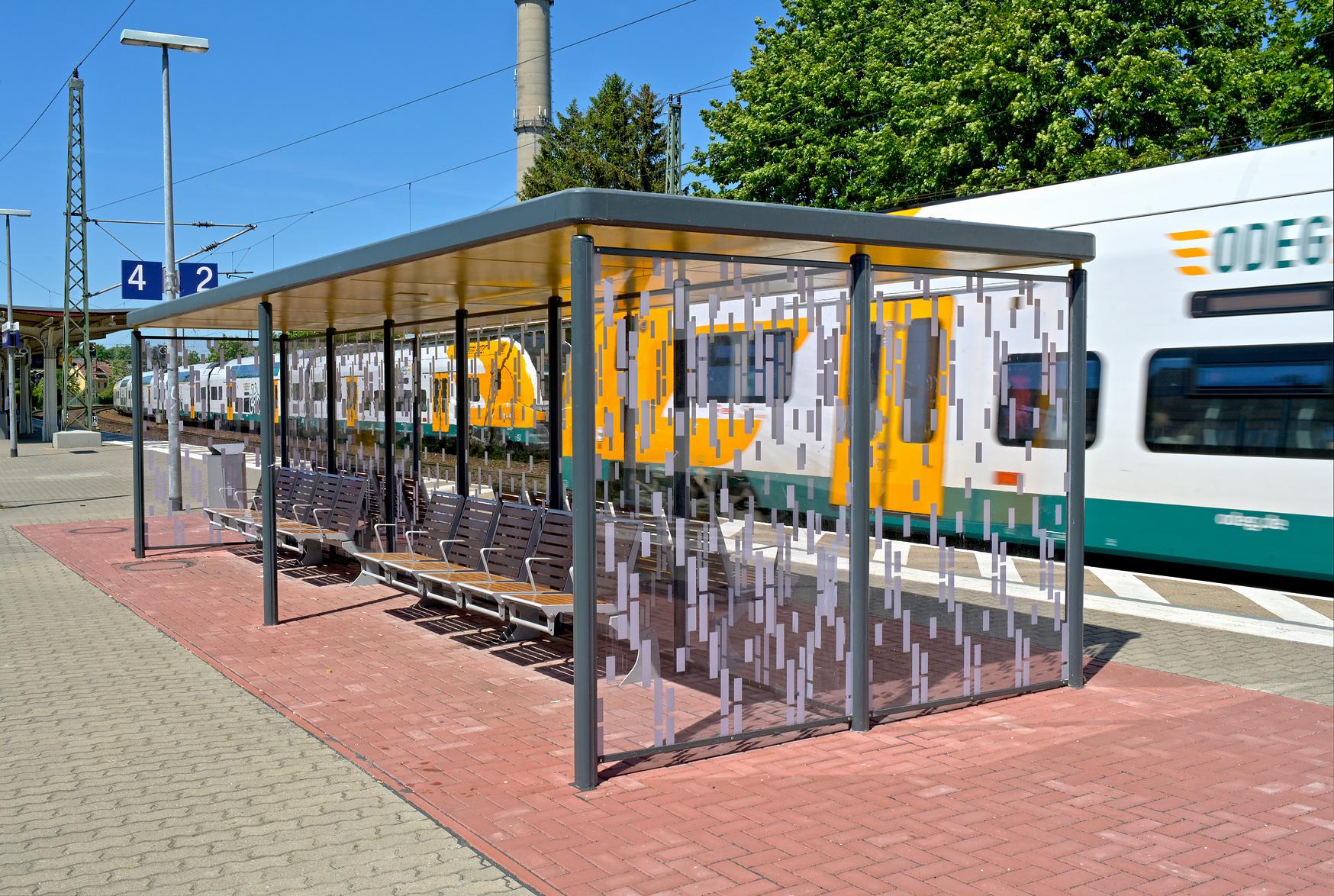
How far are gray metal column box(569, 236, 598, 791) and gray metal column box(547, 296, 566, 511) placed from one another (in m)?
4.36

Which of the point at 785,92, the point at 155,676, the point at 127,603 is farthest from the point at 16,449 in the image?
the point at 155,676

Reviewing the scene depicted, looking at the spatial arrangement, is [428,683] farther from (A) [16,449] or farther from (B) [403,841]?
(A) [16,449]

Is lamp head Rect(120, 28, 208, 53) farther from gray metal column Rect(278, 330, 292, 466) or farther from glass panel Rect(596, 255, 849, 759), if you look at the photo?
glass panel Rect(596, 255, 849, 759)

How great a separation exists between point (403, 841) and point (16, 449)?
35.5 m

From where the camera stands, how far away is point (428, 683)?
7.16 metres

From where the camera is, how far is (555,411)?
9898 millimetres

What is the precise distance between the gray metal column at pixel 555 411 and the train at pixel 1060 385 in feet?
0.44

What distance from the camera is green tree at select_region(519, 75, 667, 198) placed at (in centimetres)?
4488

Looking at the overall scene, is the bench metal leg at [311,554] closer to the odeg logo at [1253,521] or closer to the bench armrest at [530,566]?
the bench armrest at [530,566]

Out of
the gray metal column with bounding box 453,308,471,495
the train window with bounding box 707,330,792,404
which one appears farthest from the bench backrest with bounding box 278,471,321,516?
the train window with bounding box 707,330,792,404

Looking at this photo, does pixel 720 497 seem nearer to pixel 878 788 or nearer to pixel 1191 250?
pixel 878 788

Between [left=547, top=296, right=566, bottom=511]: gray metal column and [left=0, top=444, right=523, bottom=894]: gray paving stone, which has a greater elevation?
[left=547, top=296, right=566, bottom=511]: gray metal column

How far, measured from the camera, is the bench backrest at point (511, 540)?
841 centimetres

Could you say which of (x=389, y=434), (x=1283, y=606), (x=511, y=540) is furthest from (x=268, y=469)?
(x=1283, y=606)
